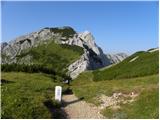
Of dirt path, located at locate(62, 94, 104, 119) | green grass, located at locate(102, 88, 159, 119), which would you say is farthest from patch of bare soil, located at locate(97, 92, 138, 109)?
dirt path, located at locate(62, 94, 104, 119)

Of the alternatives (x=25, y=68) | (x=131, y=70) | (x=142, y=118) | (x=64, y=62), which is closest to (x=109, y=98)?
(x=142, y=118)

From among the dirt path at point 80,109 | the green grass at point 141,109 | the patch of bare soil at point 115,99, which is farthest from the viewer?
the patch of bare soil at point 115,99

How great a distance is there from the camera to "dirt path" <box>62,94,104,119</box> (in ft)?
92.4

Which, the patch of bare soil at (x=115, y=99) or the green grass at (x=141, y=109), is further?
the patch of bare soil at (x=115, y=99)

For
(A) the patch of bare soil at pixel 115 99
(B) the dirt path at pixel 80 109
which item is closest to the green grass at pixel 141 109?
(A) the patch of bare soil at pixel 115 99

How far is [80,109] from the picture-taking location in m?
30.9

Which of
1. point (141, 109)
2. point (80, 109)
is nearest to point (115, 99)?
point (80, 109)

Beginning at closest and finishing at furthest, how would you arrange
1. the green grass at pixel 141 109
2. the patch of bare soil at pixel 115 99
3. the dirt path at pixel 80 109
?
1. the green grass at pixel 141 109
2. the dirt path at pixel 80 109
3. the patch of bare soil at pixel 115 99

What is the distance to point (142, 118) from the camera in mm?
26109

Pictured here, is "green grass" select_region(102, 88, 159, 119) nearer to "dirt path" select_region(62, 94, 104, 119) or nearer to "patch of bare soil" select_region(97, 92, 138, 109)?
"patch of bare soil" select_region(97, 92, 138, 109)

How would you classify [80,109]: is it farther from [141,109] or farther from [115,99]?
[141,109]

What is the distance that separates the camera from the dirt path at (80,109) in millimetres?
28177

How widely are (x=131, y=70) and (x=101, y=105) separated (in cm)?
2733

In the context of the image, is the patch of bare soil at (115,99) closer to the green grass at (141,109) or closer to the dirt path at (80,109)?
the green grass at (141,109)
